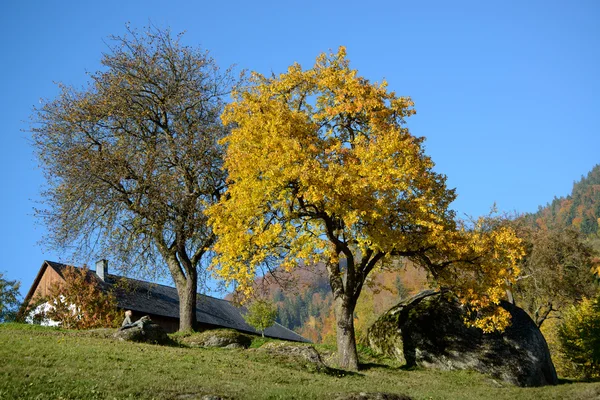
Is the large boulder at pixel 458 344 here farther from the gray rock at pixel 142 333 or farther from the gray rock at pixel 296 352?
the gray rock at pixel 142 333

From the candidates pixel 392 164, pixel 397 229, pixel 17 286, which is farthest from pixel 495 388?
pixel 17 286

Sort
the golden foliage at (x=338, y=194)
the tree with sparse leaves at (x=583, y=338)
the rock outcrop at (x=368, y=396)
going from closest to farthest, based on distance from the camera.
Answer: the rock outcrop at (x=368, y=396) < the golden foliage at (x=338, y=194) < the tree with sparse leaves at (x=583, y=338)

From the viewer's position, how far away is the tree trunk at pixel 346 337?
25500 mm

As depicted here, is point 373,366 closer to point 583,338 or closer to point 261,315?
point 583,338

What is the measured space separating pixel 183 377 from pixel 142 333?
8.46 metres

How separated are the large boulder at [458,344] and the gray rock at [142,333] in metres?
11.9

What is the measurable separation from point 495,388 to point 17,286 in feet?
153

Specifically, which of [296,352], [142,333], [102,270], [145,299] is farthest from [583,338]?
[102,270]

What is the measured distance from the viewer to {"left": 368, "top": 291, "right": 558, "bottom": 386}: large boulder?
2755 cm

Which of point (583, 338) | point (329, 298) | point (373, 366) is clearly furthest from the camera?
point (329, 298)

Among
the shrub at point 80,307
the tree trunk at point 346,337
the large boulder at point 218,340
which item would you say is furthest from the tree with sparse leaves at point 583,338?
the shrub at point 80,307

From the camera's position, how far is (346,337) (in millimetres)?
25766

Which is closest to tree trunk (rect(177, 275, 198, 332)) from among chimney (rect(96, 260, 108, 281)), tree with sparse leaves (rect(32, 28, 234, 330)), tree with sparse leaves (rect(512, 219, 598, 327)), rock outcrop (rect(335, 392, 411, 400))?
tree with sparse leaves (rect(32, 28, 234, 330))

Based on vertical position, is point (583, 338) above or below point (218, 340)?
above
